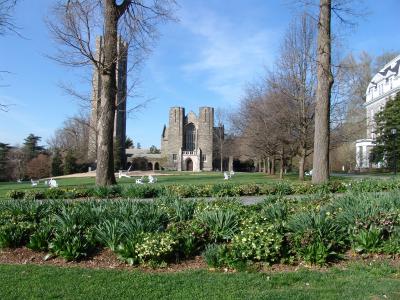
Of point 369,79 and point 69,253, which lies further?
point 369,79

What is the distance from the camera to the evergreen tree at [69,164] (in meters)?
68.5

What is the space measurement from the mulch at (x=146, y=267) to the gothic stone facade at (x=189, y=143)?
89.8 metres

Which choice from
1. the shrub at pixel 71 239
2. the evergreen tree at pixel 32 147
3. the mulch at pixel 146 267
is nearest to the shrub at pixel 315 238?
the mulch at pixel 146 267

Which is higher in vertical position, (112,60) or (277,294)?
(112,60)

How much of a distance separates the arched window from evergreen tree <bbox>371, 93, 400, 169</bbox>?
54216mm

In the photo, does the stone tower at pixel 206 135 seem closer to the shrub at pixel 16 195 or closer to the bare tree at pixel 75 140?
the bare tree at pixel 75 140

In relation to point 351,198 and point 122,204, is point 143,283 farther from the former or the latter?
point 351,198

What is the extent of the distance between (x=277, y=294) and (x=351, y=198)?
13.6 feet

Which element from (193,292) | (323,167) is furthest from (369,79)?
(193,292)

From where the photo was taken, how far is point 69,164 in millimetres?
68875

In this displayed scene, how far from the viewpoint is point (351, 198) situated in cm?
836

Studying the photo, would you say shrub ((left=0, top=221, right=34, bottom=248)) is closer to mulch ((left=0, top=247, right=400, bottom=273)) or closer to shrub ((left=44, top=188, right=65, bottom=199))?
mulch ((left=0, top=247, right=400, bottom=273))

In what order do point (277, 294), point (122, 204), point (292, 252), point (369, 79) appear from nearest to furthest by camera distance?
point (277, 294), point (292, 252), point (122, 204), point (369, 79)

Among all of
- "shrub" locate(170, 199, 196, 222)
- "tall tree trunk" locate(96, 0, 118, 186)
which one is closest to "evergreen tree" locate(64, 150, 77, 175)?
"tall tree trunk" locate(96, 0, 118, 186)
